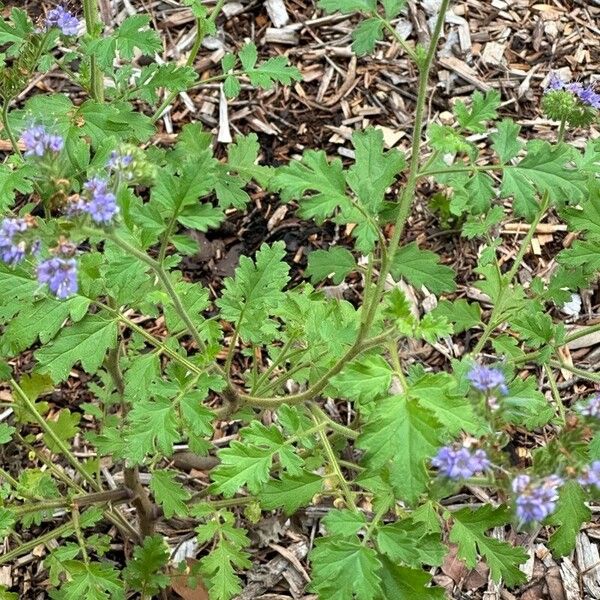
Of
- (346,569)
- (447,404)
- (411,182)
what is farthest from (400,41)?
(346,569)

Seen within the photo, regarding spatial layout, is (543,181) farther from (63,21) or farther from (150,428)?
(63,21)

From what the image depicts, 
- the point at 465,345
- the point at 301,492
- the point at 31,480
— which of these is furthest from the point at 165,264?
the point at 465,345

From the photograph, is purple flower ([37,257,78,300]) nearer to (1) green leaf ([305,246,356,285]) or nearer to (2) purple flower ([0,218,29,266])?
(2) purple flower ([0,218,29,266])

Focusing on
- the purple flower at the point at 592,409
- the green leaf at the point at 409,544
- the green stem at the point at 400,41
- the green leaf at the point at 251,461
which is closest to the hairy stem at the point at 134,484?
the green leaf at the point at 251,461

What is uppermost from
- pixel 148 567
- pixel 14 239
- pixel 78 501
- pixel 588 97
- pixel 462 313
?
pixel 14 239

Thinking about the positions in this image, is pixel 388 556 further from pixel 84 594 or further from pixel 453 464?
pixel 84 594

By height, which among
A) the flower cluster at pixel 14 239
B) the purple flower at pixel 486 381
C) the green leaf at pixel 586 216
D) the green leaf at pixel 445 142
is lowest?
the green leaf at pixel 586 216

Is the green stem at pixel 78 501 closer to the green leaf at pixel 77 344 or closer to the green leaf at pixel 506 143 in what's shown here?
the green leaf at pixel 77 344
